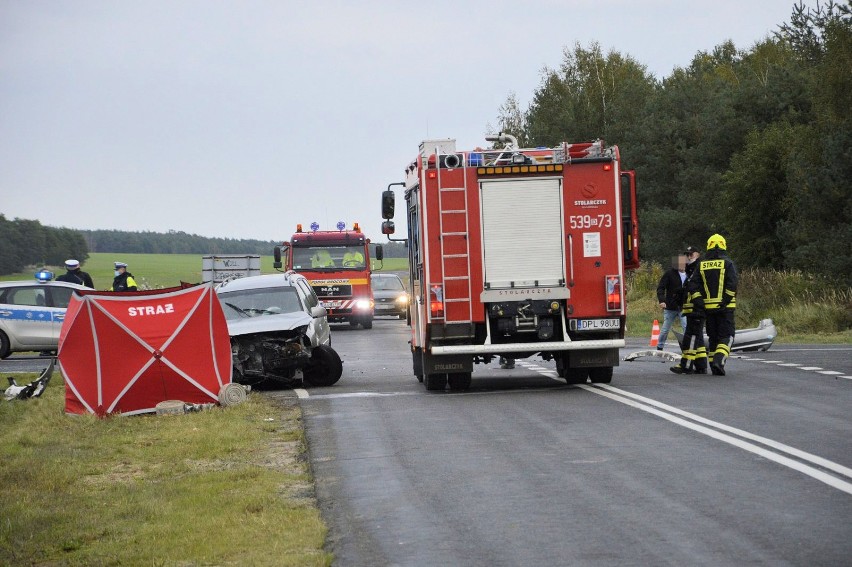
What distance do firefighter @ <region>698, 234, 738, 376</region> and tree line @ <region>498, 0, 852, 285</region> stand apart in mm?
22975

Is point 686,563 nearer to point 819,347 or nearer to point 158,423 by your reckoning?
point 158,423

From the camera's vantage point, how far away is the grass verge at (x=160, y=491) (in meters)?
7.91

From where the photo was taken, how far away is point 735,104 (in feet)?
205

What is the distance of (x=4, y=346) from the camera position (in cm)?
2906

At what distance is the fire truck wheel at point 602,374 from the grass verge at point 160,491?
4.21 meters

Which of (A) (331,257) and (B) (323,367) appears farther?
Result: (A) (331,257)

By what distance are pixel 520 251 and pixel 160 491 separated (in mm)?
7647

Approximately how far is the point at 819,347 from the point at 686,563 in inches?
787

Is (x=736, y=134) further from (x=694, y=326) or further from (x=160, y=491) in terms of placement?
(x=160, y=491)

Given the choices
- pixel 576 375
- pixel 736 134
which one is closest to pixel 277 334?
pixel 576 375

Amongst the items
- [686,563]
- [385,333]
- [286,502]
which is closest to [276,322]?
[286,502]

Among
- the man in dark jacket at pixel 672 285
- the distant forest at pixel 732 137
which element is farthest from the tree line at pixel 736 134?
the man in dark jacket at pixel 672 285

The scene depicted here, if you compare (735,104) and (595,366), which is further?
(735,104)

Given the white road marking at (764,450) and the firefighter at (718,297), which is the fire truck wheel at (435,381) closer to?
the white road marking at (764,450)
